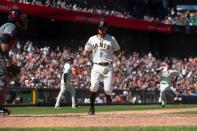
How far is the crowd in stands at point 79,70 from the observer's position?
88.2ft

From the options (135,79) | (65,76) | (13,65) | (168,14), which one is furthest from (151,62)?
(13,65)

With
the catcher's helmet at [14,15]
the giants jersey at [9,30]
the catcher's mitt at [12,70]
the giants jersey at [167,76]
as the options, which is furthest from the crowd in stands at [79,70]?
the giants jersey at [9,30]

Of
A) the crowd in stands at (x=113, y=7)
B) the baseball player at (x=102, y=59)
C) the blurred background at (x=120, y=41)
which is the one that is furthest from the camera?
the crowd in stands at (x=113, y=7)

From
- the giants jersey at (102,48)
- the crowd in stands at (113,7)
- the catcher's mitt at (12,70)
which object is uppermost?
the crowd in stands at (113,7)

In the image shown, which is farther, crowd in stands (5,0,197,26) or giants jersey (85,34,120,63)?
crowd in stands (5,0,197,26)

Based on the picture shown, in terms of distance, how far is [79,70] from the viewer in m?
28.4

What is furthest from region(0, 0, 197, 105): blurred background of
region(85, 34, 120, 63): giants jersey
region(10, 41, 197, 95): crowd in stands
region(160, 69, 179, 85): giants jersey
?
region(85, 34, 120, 63): giants jersey

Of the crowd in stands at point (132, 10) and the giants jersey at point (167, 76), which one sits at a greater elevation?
the crowd in stands at point (132, 10)

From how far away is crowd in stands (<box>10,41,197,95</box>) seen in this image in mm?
26875

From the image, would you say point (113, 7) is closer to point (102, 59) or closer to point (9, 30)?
point (102, 59)

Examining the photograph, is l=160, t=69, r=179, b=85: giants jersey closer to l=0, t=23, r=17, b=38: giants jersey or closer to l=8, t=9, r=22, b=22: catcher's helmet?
l=8, t=9, r=22, b=22: catcher's helmet

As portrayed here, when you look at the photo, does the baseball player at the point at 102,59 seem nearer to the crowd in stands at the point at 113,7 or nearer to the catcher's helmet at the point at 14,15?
the catcher's helmet at the point at 14,15

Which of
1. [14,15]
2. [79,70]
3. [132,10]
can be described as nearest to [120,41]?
[132,10]

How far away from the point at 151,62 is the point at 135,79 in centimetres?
368
